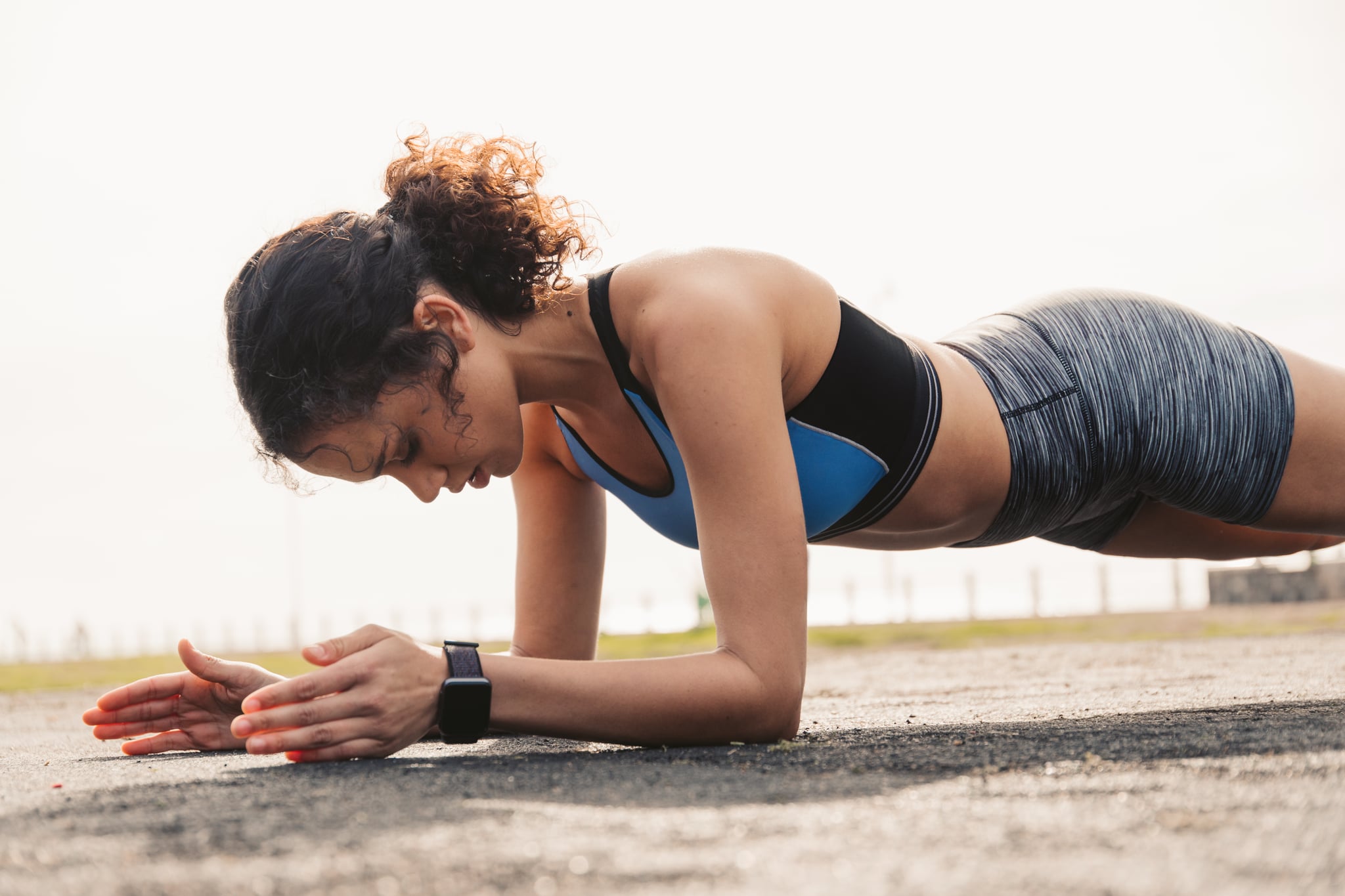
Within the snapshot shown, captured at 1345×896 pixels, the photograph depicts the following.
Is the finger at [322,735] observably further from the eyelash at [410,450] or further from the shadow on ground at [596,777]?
the eyelash at [410,450]

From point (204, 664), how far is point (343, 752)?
56 cm

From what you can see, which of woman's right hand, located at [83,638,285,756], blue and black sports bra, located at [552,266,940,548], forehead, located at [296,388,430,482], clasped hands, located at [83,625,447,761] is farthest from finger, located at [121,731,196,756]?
blue and black sports bra, located at [552,266,940,548]

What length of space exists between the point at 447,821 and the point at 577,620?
5.18 ft

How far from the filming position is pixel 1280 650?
5039 mm

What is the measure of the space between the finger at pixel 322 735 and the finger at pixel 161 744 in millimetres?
643

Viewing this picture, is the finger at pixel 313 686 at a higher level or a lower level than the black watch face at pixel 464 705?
higher

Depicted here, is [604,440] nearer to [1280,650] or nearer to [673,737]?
[673,737]

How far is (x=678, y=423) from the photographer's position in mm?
1884

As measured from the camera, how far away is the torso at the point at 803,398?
202 centimetres

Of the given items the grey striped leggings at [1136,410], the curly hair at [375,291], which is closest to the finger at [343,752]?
the curly hair at [375,291]

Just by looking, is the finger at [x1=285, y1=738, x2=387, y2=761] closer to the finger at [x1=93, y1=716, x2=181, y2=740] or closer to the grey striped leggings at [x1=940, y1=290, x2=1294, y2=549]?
the finger at [x1=93, y1=716, x2=181, y2=740]

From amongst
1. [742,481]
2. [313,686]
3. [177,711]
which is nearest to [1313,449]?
[742,481]

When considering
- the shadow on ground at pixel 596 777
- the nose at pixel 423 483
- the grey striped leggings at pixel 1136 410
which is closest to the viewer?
the shadow on ground at pixel 596 777

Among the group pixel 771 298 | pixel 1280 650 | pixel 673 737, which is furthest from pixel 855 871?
pixel 1280 650
